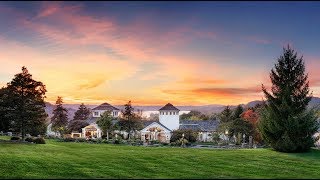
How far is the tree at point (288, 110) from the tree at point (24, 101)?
2809 centimetres

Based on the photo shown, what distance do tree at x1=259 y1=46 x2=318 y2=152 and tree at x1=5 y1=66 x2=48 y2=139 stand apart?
92.2 ft

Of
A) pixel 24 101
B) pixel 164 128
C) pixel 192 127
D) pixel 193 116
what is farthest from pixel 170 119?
pixel 24 101

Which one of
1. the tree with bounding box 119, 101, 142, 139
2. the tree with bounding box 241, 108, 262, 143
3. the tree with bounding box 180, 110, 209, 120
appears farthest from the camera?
the tree with bounding box 180, 110, 209, 120

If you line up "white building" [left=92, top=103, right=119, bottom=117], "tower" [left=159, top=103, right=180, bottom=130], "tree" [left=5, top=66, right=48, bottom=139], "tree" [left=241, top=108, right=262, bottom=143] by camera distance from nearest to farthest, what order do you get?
"tree" [left=5, top=66, right=48, bottom=139], "tree" [left=241, top=108, right=262, bottom=143], "tower" [left=159, top=103, right=180, bottom=130], "white building" [left=92, top=103, right=119, bottom=117]

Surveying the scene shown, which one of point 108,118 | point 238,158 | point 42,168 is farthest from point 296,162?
point 108,118

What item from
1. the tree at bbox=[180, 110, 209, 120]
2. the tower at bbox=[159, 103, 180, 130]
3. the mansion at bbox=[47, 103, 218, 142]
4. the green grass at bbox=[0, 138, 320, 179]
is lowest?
the green grass at bbox=[0, 138, 320, 179]

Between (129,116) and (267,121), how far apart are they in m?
46.8

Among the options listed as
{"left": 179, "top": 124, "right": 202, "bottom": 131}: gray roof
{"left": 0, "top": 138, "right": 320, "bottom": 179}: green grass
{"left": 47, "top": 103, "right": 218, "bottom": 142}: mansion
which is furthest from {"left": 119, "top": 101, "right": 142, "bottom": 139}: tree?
{"left": 0, "top": 138, "right": 320, "bottom": 179}: green grass

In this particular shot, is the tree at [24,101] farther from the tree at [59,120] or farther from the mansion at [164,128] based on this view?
the tree at [59,120]

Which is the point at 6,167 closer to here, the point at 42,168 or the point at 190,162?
the point at 42,168

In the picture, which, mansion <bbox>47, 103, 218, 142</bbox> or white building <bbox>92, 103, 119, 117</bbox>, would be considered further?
white building <bbox>92, 103, 119, 117</bbox>

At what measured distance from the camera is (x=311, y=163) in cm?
3347

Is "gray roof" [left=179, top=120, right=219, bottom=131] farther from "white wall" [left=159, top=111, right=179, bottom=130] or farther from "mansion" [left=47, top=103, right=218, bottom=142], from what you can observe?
"white wall" [left=159, top=111, right=179, bottom=130]

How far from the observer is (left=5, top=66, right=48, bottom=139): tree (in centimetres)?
5166
